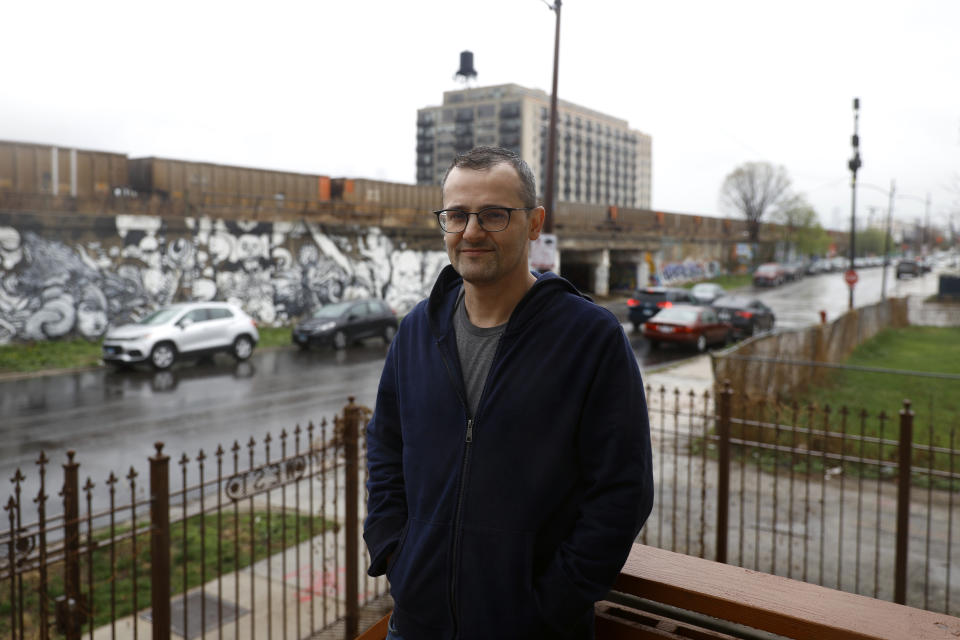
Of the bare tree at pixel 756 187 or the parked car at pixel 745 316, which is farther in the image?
the bare tree at pixel 756 187

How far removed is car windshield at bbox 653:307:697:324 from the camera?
71.1 feet

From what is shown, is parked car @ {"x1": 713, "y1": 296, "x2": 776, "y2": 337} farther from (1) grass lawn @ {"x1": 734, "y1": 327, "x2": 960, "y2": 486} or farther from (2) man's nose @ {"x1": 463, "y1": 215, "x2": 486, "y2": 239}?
(2) man's nose @ {"x1": 463, "y1": 215, "x2": 486, "y2": 239}

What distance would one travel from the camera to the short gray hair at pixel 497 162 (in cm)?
208

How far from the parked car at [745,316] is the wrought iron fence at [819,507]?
14.9 meters

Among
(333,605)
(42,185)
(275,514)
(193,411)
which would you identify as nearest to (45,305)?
(42,185)

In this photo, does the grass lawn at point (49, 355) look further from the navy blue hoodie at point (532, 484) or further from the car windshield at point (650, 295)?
the navy blue hoodie at point (532, 484)

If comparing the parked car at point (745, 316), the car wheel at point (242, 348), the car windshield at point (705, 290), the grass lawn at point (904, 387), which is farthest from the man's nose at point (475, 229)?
the car windshield at point (705, 290)

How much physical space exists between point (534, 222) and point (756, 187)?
79.7 m

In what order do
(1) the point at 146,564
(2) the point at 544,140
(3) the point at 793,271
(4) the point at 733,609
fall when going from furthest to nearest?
1. (2) the point at 544,140
2. (3) the point at 793,271
3. (1) the point at 146,564
4. (4) the point at 733,609

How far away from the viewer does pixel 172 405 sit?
44.1ft

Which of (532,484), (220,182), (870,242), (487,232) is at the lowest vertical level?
(532,484)

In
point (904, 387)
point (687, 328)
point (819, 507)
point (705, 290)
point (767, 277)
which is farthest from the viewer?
point (767, 277)

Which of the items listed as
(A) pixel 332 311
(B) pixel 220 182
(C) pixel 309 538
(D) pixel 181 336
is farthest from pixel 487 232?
(B) pixel 220 182

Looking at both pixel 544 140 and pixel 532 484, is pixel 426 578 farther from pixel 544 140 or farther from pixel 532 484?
pixel 544 140
